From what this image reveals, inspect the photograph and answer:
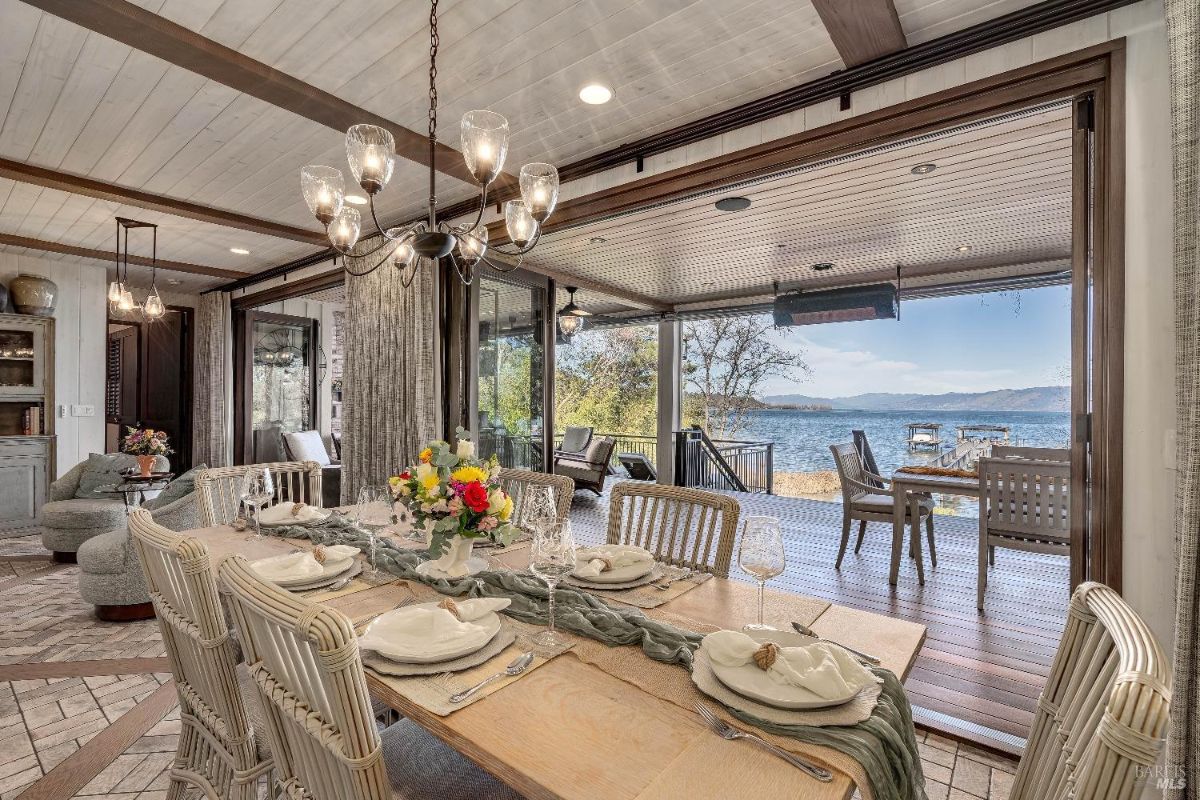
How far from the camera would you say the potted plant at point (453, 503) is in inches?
60.2

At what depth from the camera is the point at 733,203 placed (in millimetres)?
3723

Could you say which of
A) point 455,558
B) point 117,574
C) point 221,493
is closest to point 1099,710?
point 455,558

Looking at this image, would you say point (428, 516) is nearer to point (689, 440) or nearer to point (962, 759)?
point (962, 759)

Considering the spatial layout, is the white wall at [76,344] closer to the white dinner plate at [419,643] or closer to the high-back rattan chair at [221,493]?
the high-back rattan chair at [221,493]

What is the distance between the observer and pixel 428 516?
61.6 inches

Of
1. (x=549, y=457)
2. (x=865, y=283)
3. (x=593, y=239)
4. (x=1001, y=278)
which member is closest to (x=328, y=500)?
(x=549, y=457)

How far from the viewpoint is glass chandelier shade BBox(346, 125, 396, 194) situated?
1729 millimetres

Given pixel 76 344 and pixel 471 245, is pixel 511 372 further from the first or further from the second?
pixel 76 344

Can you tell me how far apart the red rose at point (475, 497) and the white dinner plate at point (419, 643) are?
309 mm

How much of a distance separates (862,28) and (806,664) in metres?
2.05

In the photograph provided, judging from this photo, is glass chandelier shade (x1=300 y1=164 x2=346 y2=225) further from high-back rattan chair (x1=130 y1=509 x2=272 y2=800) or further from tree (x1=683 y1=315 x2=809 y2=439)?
tree (x1=683 y1=315 x2=809 y2=439)

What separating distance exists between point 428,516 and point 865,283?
5.59 metres

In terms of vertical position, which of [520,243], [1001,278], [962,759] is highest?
[1001,278]

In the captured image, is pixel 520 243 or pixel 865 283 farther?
pixel 865 283
